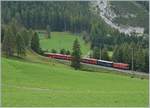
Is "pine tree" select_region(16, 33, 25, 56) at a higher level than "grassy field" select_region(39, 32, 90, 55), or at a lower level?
higher

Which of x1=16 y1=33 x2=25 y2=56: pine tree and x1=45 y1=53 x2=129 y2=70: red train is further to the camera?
x1=16 y1=33 x2=25 y2=56: pine tree

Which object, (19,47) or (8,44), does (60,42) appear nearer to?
(19,47)

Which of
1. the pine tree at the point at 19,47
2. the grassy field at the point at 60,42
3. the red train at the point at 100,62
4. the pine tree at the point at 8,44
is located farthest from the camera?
the grassy field at the point at 60,42

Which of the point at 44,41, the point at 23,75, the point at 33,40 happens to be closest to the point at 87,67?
the point at 33,40

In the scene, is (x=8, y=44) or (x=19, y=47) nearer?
(x=8, y=44)

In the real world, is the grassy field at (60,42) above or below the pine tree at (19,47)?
below

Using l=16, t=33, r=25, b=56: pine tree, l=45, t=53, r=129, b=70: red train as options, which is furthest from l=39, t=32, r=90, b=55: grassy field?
l=16, t=33, r=25, b=56: pine tree

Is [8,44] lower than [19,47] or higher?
higher

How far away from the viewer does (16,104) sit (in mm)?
17906

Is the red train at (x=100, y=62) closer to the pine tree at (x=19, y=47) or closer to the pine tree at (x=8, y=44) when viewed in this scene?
the pine tree at (x=19, y=47)

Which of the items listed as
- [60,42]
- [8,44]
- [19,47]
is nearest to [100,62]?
[19,47]

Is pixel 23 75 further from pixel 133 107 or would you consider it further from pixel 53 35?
pixel 53 35

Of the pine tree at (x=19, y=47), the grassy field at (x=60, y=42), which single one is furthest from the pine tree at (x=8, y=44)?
the grassy field at (x=60, y=42)

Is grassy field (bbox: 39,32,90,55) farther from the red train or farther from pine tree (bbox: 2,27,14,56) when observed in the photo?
pine tree (bbox: 2,27,14,56)
